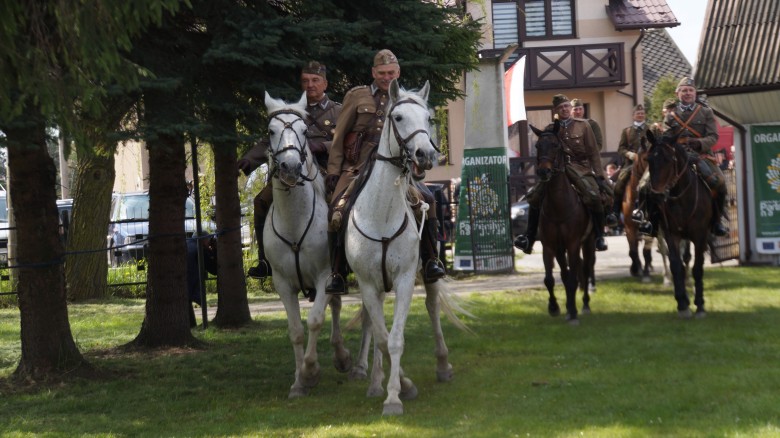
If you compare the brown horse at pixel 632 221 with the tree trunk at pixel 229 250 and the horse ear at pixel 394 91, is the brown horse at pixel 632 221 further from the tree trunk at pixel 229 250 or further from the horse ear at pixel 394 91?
the horse ear at pixel 394 91

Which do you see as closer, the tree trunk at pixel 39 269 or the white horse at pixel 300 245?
the white horse at pixel 300 245

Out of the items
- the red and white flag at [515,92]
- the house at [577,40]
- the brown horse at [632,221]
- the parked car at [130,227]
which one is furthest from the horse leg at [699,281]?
the house at [577,40]

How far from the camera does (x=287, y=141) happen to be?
1011 centimetres

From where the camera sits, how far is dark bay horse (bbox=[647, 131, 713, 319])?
1578cm

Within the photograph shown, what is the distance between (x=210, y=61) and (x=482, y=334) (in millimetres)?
5298

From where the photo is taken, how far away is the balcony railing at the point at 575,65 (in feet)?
150

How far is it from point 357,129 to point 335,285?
4.65 feet

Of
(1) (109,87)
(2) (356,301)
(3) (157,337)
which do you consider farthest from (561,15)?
(1) (109,87)

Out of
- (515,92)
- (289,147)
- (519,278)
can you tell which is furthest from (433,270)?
(515,92)

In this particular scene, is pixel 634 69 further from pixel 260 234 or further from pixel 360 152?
pixel 360 152

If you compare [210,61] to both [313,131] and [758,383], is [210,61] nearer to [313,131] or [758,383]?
[313,131]

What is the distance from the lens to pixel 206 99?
1148 cm

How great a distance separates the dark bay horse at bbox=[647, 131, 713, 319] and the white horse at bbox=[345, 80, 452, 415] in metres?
6.37

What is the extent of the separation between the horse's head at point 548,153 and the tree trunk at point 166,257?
439cm
